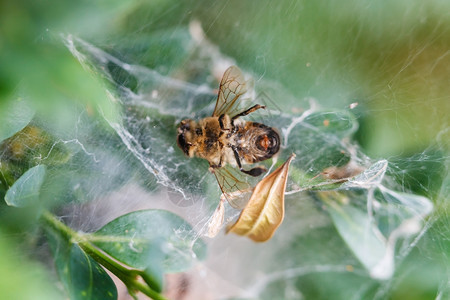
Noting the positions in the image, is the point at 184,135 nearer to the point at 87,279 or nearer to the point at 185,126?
the point at 185,126

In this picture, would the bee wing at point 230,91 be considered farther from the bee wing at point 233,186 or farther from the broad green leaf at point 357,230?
the broad green leaf at point 357,230

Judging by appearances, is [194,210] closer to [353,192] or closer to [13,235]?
[13,235]

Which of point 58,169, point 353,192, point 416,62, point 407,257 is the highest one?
point 416,62

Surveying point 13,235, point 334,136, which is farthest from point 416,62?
point 13,235

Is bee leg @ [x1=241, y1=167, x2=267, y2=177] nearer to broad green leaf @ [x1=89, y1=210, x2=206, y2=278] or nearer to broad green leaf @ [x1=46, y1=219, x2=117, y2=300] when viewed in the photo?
broad green leaf @ [x1=89, y1=210, x2=206, y2=278]

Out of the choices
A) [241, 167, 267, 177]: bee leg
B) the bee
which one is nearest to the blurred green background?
the bee
